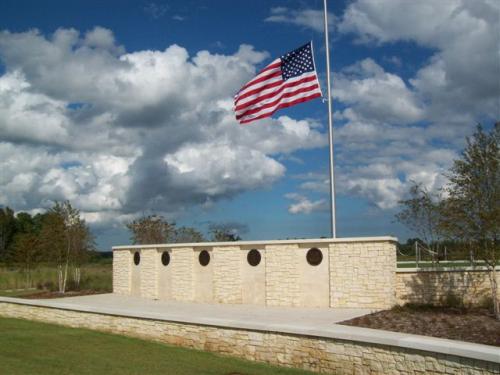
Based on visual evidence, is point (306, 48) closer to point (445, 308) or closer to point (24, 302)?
point (445, 308)

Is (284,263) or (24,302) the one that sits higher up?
(284,263)

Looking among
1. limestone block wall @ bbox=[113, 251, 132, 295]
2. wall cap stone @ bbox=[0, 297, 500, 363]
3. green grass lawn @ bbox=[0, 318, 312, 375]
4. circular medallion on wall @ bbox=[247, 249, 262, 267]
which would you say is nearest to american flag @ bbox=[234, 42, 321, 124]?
circular medallion on wall @ bbox=[247, 249, 262, 267]

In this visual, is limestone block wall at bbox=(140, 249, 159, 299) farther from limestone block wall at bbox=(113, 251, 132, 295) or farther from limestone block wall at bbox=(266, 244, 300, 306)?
limestone block wall at bbox=(266, 244, 300, 306)

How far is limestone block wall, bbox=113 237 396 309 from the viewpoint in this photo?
615 inches

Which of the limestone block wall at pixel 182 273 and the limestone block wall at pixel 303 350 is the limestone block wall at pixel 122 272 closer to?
the limestone block wall at pixel 182 273

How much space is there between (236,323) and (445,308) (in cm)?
655

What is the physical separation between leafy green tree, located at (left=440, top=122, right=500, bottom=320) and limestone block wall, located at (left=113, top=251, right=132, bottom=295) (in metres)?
13.5

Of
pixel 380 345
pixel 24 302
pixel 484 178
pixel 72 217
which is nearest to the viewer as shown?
pixel 380 345

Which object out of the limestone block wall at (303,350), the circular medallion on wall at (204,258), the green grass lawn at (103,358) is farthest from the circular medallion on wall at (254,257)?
the green grass lawn at (103,358)

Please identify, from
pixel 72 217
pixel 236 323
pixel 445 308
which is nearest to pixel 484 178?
pixel 445 308

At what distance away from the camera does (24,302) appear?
59.9 ft

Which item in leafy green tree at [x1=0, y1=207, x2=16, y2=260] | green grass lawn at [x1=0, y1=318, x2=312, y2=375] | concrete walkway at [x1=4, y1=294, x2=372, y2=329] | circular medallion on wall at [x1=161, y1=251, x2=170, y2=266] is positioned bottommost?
green grass lawn at [x1=0, y1=318, x2=312, y2=375]

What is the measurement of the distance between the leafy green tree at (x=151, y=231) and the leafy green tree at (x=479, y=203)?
21.8 metres

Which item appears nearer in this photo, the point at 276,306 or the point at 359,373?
the point at 359,373
